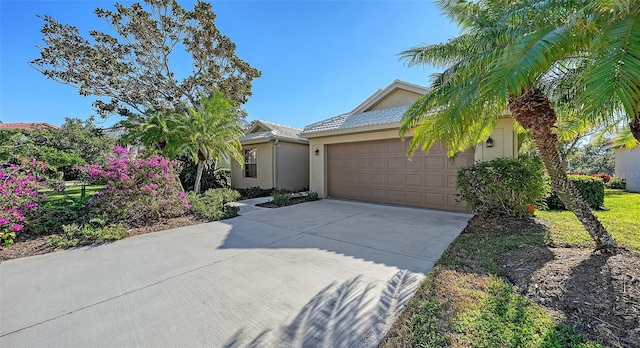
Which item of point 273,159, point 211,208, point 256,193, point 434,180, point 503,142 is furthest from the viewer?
point 273,159

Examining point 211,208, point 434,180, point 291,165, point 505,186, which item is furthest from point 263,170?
point 505,186

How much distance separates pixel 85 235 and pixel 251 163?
9.62 m

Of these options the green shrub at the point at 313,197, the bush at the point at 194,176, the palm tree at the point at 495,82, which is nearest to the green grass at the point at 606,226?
the palm tree at the point at 495,82

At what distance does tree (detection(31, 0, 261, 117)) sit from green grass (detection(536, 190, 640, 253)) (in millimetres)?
13091

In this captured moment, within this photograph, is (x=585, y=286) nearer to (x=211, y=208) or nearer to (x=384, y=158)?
(x=384, y=158)

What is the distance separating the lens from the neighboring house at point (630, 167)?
44.3 feet

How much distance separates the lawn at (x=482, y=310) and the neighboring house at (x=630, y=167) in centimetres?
1413

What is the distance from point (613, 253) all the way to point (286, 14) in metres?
12.0

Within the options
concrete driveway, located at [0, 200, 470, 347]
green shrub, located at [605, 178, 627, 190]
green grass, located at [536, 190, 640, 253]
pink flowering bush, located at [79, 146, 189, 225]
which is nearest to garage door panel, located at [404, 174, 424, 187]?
concrete driveway, located at [0, 200, 470, 347]

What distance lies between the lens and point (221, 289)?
3.34 m

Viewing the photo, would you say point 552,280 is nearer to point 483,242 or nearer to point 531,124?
point 483,242

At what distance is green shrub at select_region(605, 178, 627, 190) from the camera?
14727 millimetres

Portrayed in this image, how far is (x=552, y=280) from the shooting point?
3201mm

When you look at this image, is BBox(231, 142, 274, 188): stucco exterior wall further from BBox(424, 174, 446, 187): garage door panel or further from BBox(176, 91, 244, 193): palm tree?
BBox(424, 174, 446, 187): garage door panel
